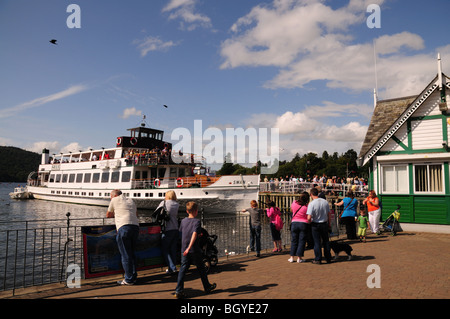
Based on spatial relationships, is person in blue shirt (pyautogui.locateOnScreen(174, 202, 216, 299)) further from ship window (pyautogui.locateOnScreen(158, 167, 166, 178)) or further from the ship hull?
ship window (pyautogui.locateOnScreen(158, 167, 166, 178))

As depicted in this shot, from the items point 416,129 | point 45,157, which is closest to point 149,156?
→ point 416,129

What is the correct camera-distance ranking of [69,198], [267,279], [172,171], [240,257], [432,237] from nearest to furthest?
[267,279] < [240,257] < [432,237] < [172,171] < [69,198]

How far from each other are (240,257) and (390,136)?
922 centimetres

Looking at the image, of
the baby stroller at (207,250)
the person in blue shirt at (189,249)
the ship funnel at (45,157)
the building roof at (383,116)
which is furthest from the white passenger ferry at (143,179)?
the person in blue shirt at (189,249)

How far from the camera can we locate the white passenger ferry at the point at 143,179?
25.9 meters

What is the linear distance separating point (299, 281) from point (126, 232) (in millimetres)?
3722

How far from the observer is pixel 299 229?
27.2 ft

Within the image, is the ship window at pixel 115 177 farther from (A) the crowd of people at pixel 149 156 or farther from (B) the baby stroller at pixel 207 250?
(B) the baby stroller at pixel 207 250

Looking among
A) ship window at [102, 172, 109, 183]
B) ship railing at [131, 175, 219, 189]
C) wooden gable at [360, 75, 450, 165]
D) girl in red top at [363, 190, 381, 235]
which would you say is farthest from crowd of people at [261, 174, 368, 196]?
ship window at [102, 172, 109, 183]

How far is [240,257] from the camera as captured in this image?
9.34 m

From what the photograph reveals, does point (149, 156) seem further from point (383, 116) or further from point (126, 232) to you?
point (126, 232)
